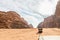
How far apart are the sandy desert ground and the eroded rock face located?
0.33 feet

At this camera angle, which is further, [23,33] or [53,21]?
[53,21]

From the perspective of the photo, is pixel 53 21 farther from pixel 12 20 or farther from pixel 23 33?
pixel 12 20

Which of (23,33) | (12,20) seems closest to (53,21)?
(23,33)

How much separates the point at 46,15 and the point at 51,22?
6.4 inches

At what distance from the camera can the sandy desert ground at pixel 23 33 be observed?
2.91 meters

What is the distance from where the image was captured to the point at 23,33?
2.98 m

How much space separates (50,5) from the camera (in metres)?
3.13

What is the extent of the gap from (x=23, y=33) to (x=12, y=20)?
32 cm

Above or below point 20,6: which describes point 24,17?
below

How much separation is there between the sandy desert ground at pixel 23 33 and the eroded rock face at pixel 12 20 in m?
0.10

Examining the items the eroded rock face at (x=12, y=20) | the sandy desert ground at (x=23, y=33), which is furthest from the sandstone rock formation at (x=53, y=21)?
the eroded rock face at (x=12, y=20)

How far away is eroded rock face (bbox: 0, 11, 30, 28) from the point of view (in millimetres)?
3039

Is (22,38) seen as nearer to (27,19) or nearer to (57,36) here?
(27,19)

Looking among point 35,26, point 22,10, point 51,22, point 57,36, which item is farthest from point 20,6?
point 57,36
